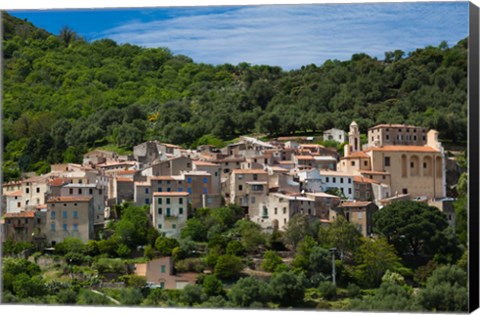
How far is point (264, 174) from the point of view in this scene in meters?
27.8

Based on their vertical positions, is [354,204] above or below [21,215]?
above

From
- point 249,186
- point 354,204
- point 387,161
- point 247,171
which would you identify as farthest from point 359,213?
point 247,171

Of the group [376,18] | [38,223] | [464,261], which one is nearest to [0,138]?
[38,223]

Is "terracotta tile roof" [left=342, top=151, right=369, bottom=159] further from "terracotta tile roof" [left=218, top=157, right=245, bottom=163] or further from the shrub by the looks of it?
the shrub

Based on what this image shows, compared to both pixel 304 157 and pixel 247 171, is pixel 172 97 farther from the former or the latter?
A: pixel 247 171

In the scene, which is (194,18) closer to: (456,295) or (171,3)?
(171,3)

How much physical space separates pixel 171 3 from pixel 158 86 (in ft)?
58.9

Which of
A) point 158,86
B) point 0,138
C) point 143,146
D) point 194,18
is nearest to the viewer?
point 0,138

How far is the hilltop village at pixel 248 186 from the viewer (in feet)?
84.2

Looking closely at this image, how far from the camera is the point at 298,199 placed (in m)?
26.1

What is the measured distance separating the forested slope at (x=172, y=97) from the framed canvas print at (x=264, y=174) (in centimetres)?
9

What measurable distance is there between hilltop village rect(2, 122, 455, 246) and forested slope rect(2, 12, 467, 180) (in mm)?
1071

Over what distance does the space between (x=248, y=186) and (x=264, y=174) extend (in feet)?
1.78

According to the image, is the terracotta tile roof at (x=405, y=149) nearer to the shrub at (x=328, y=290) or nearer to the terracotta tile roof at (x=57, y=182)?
the shrub at (x=328, y=290)
